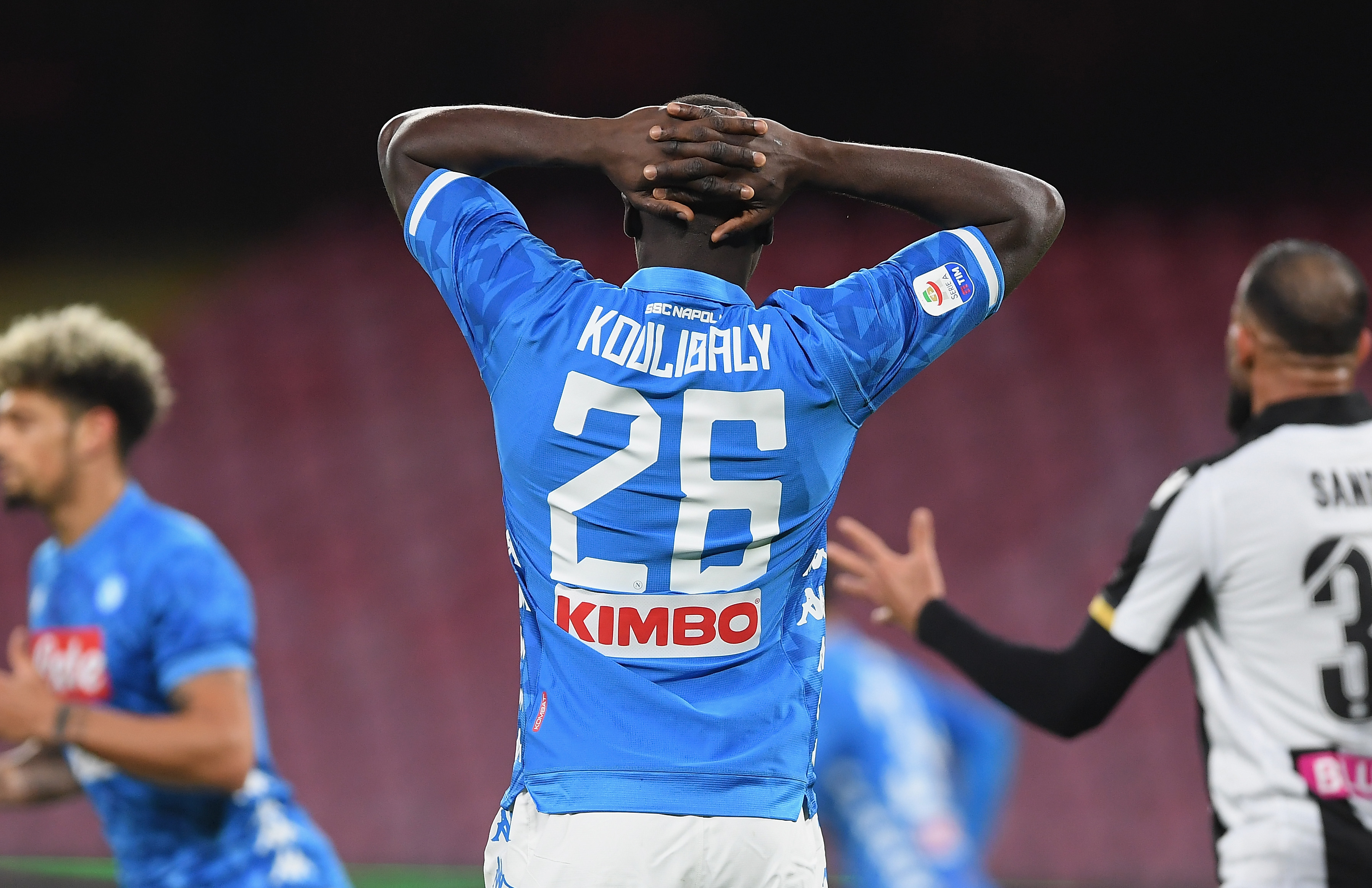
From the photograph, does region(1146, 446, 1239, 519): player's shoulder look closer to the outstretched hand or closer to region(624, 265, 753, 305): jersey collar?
region(624, 265, 753, 305): jersey collar

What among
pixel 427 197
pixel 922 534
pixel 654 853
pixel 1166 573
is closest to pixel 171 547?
pixel 427 197

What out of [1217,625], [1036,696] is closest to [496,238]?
[1036,696]

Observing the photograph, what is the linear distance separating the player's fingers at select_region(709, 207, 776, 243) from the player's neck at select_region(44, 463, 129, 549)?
7.82 ft

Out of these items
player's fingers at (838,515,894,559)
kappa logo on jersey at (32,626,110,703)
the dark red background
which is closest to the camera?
player's fingers at (838,515,894,559)

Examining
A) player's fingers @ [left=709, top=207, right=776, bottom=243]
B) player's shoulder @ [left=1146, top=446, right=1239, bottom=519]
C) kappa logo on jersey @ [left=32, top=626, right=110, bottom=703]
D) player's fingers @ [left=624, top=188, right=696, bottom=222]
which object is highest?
player's fingers @ [left=624, top=188, right=696, bottom=222]

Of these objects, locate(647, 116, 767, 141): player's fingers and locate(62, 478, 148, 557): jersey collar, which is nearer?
locate(647, 116, 767, 141): player's fingers

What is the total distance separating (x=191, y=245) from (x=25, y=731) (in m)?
8.23

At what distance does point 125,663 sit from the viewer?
3510 mm

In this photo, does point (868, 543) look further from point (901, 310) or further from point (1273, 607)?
point (901, 310)

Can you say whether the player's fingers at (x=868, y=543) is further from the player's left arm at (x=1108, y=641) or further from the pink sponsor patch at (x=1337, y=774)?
the pink sponsor patch at (x=1337, y=774)

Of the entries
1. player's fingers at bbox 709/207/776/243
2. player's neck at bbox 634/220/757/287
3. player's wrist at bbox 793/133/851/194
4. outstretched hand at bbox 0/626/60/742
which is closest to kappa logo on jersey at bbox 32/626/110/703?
outstretched hand at bbox 0/626/60/742

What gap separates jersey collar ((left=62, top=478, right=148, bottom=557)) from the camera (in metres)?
3.71

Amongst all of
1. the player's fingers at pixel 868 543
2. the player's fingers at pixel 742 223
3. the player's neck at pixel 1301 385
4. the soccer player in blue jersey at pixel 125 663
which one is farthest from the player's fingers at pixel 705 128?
the soccer player in blue jersey at pixel 125 663

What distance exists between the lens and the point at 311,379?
10.0 m
